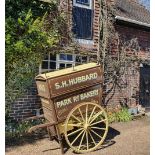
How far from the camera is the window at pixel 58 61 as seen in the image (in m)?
10.6

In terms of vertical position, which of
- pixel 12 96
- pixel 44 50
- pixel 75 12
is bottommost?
pixel 12 96

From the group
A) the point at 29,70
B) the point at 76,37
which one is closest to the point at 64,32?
the point at 76,37

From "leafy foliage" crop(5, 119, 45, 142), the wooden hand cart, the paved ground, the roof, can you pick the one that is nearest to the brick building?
the roof

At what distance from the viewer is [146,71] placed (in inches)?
588

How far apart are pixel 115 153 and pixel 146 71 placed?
8010 mm

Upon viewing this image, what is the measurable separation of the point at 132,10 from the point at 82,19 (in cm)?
487

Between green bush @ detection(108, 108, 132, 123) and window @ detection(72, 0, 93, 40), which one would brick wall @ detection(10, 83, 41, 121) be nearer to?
green bush @ detection(108, 108, 132, 123)

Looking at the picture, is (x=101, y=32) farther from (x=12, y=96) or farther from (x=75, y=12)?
(x=12, y=96)

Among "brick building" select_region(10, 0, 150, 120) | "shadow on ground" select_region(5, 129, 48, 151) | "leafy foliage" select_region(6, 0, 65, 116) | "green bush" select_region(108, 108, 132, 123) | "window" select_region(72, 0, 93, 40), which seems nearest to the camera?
"shadow on ground" select_region(5, 129, 48, 151)

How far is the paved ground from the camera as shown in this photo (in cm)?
755

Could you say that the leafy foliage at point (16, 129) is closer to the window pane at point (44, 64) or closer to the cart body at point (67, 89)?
the cart body at point (67, 89)

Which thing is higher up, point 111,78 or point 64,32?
point 64,32

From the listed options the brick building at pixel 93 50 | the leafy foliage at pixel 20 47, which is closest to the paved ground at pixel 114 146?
the leafy foliage at pixel 20 47
